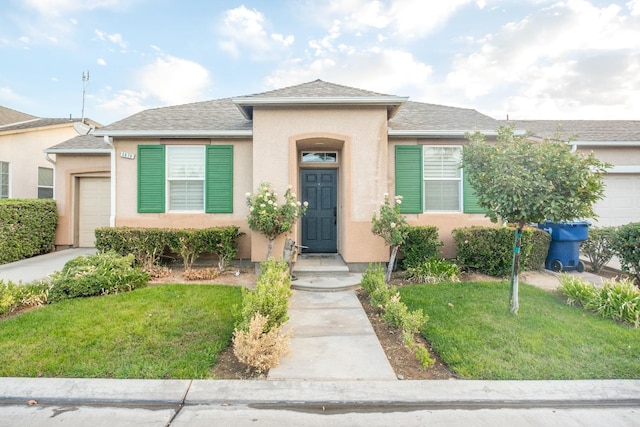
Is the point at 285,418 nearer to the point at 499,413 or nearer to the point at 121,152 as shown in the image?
the point at 499,413

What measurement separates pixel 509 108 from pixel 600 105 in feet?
12.7

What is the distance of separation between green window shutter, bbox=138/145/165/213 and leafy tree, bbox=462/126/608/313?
7191 millimetres

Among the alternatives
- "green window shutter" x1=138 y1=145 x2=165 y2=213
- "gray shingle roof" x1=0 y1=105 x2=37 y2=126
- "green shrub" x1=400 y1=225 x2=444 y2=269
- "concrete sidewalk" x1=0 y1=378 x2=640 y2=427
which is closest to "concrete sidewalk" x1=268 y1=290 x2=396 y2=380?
"concrete sidewalk" x1=0 y1=378 x2=640 y2=427

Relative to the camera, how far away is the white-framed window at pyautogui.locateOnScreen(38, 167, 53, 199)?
12023 millimetres

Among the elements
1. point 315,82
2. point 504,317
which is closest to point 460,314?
point 504,317

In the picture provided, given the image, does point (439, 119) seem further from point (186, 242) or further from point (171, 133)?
point (186, 242)

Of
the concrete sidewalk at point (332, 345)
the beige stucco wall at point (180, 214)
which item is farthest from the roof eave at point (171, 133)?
the concrete sidewalk at point (332, 345)

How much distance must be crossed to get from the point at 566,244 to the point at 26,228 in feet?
47.4

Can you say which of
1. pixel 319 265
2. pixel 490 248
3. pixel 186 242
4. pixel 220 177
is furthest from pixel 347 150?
pixel 186 242

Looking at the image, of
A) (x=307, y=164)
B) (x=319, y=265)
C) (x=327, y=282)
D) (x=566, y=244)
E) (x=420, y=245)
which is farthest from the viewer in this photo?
(x=307, y=164)

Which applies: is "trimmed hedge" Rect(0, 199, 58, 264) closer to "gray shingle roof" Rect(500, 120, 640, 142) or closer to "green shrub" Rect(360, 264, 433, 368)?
"green shrub" Rect(360, 264, 433, 368)

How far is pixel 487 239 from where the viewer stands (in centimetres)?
688

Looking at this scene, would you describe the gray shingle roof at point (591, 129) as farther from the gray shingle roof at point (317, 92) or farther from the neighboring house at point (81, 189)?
the neighboring house at point (81, 189)

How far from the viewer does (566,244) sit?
24.5ft
